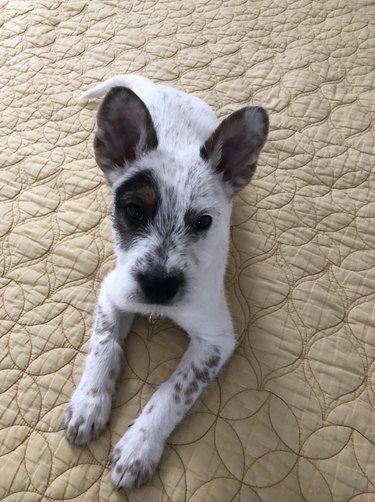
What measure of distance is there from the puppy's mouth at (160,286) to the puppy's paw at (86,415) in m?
0.52

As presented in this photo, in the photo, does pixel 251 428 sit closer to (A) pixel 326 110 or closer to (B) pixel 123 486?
(B) pixel 123 486

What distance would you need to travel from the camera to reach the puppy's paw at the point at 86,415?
6.52 ft

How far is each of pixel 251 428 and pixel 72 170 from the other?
70.3 inches

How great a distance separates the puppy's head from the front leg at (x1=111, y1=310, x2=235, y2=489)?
0.30 m

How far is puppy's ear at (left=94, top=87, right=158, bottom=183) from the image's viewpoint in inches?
77.1

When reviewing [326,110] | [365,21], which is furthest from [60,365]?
[365,21]

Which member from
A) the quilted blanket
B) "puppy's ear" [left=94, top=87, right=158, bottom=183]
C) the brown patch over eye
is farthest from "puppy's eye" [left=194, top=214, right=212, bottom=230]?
the quilted blanket

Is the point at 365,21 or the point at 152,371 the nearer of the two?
the point at 152,371

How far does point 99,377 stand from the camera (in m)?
2.13

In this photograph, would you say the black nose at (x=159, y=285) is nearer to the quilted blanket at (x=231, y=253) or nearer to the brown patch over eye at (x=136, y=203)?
the brown patch over eye at (x=136, y=203)

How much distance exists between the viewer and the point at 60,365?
2.20 m

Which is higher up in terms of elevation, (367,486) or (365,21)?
(365,21)

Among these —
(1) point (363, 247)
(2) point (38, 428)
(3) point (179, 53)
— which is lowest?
(2) point (38, 428)

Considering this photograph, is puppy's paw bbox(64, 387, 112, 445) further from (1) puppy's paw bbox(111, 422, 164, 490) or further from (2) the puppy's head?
(2) the puppy's head
